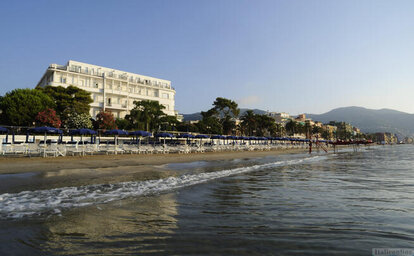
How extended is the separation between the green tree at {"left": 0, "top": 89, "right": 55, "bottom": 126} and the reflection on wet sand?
39658 millimetres

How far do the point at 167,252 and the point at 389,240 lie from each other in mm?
3100

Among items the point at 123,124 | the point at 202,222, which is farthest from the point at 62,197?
the point at 123,124

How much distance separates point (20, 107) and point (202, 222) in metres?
42.3

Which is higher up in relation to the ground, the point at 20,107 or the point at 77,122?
the point at 20,107

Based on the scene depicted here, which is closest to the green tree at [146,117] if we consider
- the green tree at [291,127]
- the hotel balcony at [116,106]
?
the hotel balcony at [116,106]

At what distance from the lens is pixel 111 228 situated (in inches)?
158

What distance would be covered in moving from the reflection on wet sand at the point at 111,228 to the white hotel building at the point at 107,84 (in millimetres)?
59427

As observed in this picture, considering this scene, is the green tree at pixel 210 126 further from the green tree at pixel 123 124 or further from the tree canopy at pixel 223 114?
the green tree at pixel 123 124

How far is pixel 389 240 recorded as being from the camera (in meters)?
3.59

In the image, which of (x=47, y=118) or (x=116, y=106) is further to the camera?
(x=116, y=106)

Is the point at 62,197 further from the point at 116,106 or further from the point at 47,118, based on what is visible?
the point at 116,106

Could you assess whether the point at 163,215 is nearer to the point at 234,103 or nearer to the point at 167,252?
the point at 167,252

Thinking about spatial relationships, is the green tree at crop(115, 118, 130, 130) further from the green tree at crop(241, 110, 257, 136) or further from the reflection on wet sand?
the reflection on wet sand

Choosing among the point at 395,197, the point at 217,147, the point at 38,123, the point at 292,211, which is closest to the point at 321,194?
the point at 395,197
